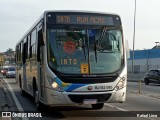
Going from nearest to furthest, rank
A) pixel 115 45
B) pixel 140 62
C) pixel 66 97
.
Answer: pixel 66 97
pixel 115 45
pixel 140 62

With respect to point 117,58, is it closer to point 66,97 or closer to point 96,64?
point 96,64

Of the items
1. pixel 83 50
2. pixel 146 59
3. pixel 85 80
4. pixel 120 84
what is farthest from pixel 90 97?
pixel 146 59

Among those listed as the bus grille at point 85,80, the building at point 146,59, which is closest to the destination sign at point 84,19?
the bus grille at point 85,80

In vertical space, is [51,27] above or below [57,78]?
above

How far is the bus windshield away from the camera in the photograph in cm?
1141

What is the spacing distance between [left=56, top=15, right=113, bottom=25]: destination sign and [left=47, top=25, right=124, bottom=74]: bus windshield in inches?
7.1

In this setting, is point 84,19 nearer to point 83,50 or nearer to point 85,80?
point 83,50

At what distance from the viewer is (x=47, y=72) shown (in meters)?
11.4

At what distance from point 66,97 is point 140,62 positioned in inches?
2397

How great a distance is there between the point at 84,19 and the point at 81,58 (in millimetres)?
1309

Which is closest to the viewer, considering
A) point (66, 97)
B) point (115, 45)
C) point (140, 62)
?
point (66, 97)

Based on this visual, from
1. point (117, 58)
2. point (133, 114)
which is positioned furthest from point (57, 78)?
Answer: point (133, 114)

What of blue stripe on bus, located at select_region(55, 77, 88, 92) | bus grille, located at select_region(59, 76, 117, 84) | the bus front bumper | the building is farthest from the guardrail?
blue stripe on bus, located at select_region(55, 77, 88, 92)

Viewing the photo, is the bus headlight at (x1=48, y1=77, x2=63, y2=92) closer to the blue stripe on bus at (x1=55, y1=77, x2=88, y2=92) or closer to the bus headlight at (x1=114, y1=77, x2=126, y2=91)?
the blue stripe on bus at (x1=55, y1=77, x2=88, y2=92)
